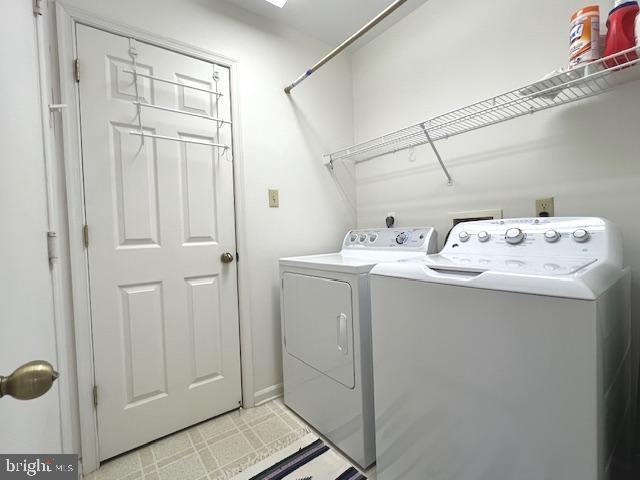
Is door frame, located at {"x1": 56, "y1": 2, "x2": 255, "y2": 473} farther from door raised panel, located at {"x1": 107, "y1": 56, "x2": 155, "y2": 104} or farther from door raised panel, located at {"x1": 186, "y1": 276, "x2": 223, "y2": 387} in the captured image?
door raised panel, located at {"x1": 186, "y1": 276, "x2": 223, "y2": 387}

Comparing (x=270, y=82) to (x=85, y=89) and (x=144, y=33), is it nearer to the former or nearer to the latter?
(x=144, y=33)

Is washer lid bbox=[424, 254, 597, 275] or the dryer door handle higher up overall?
washer lid bbox=[424, 254, 597, 275]

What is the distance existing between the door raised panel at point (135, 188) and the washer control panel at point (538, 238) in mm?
1555

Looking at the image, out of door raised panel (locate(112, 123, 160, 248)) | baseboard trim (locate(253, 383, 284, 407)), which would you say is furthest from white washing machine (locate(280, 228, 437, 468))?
door raised panel (locate(112, 123, 160, 248))

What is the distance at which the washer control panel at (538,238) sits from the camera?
1.01m

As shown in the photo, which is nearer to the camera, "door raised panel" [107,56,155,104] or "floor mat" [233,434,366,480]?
"floor mat" [233,434,366,480]

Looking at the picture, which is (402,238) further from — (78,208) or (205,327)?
(78,208)

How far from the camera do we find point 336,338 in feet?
4.63

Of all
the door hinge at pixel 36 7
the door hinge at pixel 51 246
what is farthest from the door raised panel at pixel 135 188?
the door hinge at pixel 36 7

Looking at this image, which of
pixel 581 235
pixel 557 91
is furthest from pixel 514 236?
pixel 557 91

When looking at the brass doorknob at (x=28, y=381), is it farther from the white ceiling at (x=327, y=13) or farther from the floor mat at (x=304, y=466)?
the white ceiling at (x=327, y=13)

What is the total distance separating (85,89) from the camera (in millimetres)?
1387

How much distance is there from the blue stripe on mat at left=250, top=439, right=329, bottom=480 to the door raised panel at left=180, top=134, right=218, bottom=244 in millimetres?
1237

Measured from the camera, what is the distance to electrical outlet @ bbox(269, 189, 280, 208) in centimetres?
197
